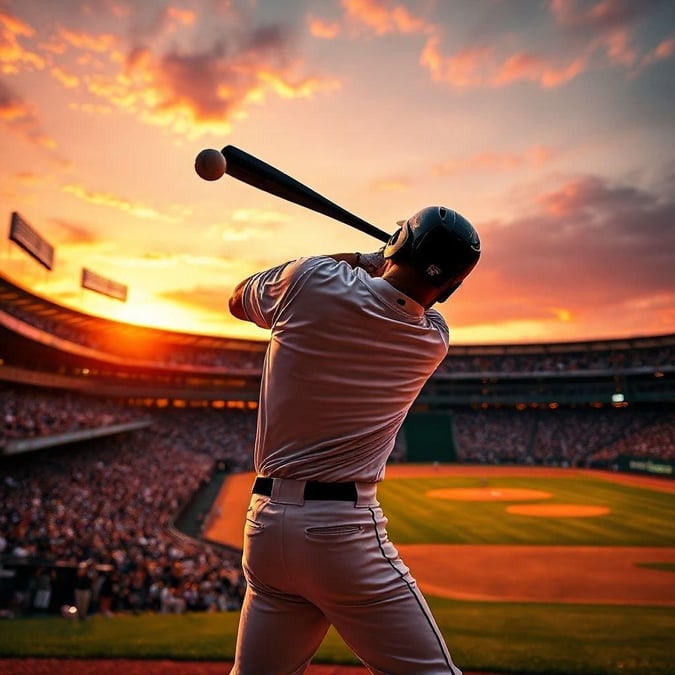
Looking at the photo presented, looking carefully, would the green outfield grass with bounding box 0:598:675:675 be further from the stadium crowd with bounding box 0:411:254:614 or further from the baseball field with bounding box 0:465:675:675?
the stadium crowd with bounding box 0:411:254:614

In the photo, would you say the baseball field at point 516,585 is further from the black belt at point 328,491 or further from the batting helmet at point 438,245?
the batting helmet at point 438,245

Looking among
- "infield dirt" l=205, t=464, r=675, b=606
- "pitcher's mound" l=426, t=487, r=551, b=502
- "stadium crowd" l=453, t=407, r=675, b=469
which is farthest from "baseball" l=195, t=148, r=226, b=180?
"stadium crowd" l=453, t=407, r=675, b=469

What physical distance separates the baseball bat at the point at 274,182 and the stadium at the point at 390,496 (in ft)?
18.7

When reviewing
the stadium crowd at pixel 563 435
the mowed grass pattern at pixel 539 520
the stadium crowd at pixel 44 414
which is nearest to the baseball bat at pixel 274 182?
the mowed grass pattern at pixel 539 520

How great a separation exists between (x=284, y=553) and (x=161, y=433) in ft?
138

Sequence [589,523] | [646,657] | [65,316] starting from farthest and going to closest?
[65,316] < [589,523] < [646,657]

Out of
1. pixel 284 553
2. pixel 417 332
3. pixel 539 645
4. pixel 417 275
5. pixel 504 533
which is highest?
pixel 417 275

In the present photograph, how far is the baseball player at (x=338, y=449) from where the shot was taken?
6.20ft

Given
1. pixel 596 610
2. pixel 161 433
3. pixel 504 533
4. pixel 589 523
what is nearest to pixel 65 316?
pixel 161 433

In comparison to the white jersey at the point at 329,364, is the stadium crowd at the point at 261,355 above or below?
above

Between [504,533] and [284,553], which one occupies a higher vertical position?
[284,553]

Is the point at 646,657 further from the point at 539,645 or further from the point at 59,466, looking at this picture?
the point at 59,466

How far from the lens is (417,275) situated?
1.99 m

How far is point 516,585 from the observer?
474 inches
